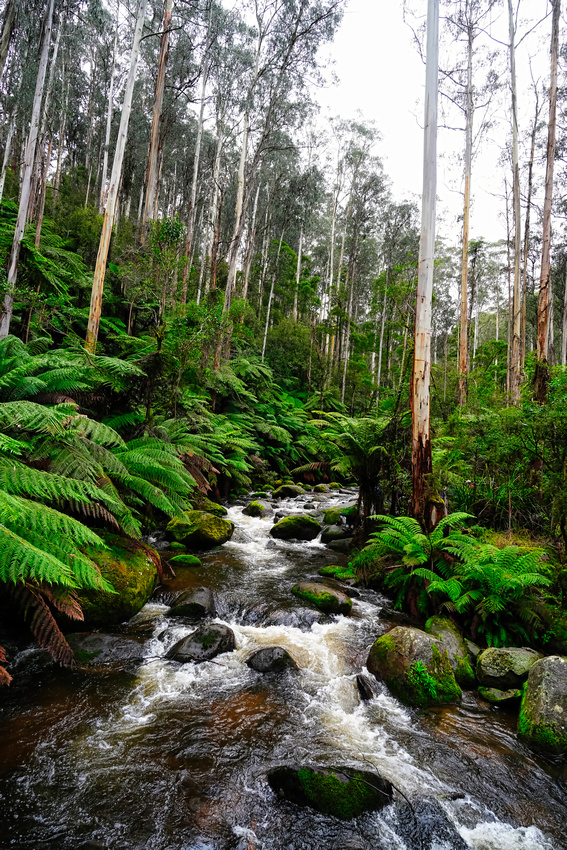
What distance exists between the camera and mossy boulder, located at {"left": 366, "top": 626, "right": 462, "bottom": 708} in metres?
3.43

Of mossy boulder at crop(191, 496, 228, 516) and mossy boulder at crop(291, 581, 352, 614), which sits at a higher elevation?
mossy boulder at crop(191, 496, 228, 516)

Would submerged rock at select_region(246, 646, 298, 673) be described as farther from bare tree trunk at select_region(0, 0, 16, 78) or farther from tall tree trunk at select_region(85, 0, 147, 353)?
bare tree trunk at select_region(0, 0, 16, 78)

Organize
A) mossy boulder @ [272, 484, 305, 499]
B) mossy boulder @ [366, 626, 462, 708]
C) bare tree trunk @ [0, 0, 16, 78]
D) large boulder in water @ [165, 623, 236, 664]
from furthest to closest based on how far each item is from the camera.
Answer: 1. mossy boulder @ [272, 484, 305, 499]
2. bare tree trunk @ [0, 0, 16, 78]
3. large boulder in water @ [165, 623, 236, 664]
4. mossy boulder @ [366, 626, 462, 708]

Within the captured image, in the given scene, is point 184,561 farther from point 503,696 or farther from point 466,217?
point 466,217

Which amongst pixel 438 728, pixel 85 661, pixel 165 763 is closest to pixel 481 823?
pixel 438 728

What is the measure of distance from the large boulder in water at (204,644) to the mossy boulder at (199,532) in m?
2.92

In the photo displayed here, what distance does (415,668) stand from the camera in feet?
11.5

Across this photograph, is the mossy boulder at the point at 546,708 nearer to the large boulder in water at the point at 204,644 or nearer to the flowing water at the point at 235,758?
the flowing water at the point at 235,758

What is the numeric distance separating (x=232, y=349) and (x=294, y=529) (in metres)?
11.8

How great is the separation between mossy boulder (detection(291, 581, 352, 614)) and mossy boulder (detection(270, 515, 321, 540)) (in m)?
2.91

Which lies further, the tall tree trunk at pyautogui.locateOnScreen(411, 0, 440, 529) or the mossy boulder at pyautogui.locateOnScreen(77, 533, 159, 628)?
the tall tree trunk at pyautogui.locateOnScreen(411, 0, 440, 529)

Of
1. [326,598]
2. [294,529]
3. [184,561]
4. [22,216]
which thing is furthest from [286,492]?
[22,216]

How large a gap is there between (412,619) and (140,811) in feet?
11.6

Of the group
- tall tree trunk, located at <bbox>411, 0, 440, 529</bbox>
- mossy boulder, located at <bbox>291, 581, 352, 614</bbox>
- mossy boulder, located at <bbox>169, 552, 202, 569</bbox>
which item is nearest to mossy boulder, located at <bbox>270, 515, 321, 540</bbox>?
mossy boulder, located at <bbox>169, 552, 202, 569</bbox>
